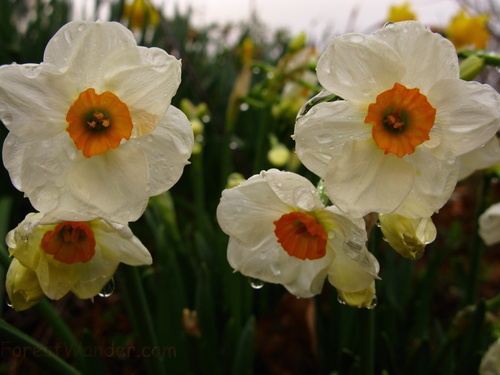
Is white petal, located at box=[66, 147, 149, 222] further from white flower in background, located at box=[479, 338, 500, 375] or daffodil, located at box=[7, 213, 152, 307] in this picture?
white flower in background, located at box=[479, 338, 500, 375]

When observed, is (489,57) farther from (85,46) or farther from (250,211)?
(85,46)

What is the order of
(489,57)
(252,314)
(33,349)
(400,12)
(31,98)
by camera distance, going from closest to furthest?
(31,98) → (33,349) → (489,57) → (252,314) → (400,12)

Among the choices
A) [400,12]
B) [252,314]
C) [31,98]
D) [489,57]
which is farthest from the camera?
[400,12]

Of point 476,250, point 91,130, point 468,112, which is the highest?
point 468,112

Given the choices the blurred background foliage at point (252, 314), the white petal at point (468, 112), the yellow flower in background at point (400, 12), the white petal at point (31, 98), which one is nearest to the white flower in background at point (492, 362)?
the blurred background foliage at point (252, 314)

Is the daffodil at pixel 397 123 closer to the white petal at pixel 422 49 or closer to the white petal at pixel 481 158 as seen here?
the white petal at pixel 422 49

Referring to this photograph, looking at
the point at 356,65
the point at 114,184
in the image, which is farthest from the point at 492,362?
the point at 114,184

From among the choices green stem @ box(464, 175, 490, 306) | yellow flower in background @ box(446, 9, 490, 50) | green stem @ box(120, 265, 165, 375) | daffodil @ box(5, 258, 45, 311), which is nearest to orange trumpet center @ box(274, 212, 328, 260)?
green stem @ box(120, 265, 165, 375)
